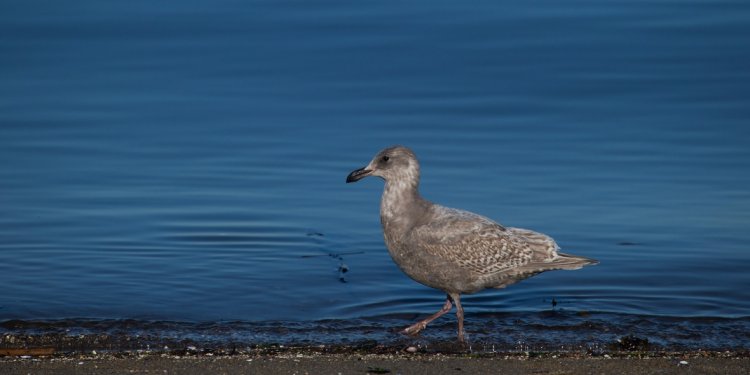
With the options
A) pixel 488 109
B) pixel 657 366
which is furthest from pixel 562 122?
pixel 657 366

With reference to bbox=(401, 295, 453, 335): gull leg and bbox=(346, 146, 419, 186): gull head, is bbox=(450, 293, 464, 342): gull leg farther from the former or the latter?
bbox=(346, 146, 419, 186): gull head

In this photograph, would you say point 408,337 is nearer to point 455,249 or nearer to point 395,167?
point 455,249

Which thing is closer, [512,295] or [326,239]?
[512,295]

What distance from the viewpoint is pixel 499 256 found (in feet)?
31.8

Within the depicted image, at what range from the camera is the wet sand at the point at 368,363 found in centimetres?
756

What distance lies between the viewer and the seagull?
31.5 feet

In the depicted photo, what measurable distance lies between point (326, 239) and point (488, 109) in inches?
182

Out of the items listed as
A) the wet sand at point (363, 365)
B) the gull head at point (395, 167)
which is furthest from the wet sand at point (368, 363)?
the gull head at point (395, 167)

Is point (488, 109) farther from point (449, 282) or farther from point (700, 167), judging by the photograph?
point (449, 282)

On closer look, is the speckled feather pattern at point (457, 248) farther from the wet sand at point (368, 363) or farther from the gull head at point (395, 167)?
the wet sand at point (368, 363)

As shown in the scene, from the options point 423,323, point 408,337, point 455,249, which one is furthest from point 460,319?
point 455,249

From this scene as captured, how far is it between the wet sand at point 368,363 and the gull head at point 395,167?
6.92ft

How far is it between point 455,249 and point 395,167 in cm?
90

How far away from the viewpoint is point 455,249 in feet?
31.5
